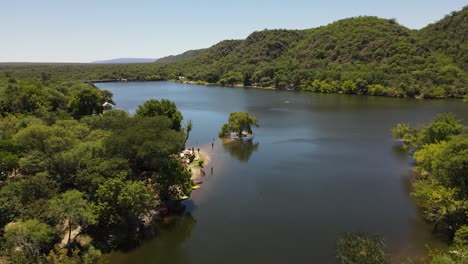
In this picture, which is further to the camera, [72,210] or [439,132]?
[439,132]

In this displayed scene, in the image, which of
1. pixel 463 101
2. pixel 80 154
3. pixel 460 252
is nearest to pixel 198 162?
pixel 80 154

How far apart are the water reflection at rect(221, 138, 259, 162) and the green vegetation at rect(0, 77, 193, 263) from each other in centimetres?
1620

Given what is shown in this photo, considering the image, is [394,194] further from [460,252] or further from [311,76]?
[311,76]

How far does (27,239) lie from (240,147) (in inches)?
1393

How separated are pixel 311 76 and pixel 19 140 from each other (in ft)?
394

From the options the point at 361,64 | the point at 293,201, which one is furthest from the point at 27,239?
the point at 361,64

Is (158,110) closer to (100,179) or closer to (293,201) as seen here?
(100,179)

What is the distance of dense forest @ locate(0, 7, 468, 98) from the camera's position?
11588 centimetres

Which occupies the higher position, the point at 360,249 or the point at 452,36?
the point at 452,36

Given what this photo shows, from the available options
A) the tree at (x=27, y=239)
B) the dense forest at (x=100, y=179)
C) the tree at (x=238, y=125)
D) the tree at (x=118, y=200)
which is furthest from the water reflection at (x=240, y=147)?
the tree at (x=27, y=239)

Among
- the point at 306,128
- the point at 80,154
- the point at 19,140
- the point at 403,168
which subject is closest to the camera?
the point at 80,154

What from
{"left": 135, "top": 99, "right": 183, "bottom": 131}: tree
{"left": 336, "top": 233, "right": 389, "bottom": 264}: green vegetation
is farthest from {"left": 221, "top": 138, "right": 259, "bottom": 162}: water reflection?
{"left": 336, "top": 233, "right": 389, "bottom": 264}: green vegetation

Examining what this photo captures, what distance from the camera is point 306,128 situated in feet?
214

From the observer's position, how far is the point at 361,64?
138 m
